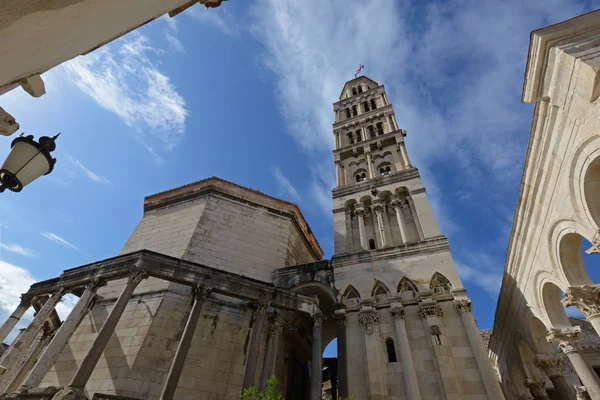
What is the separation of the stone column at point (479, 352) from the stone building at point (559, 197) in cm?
201

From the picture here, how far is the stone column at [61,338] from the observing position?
757 cm

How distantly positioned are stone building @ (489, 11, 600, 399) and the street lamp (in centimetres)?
934

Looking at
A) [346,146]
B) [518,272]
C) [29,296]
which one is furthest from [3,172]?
[346,146]

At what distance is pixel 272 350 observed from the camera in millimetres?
10812

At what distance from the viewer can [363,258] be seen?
13.7 meters

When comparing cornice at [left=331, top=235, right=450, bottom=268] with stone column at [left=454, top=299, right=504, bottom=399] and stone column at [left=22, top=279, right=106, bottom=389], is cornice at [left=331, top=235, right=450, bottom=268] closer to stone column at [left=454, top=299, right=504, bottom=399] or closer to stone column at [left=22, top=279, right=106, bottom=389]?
stone column at [left=454, top=299, right=504, bottom=399]

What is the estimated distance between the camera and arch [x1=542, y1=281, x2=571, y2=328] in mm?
8820

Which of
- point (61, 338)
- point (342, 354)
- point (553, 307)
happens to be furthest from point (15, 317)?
point (553, 307)

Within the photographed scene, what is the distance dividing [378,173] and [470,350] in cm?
1126

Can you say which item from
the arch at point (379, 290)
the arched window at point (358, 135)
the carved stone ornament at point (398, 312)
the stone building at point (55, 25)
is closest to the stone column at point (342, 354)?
the arch at point (379, 290)

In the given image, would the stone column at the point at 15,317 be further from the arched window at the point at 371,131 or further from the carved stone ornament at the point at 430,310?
the arched window at the point at 371,131

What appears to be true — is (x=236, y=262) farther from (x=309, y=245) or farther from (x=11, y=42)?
(x=11, y=42)

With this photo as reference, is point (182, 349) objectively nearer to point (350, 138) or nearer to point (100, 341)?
point (100, 341)

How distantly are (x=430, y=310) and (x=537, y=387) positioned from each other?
6.68m
